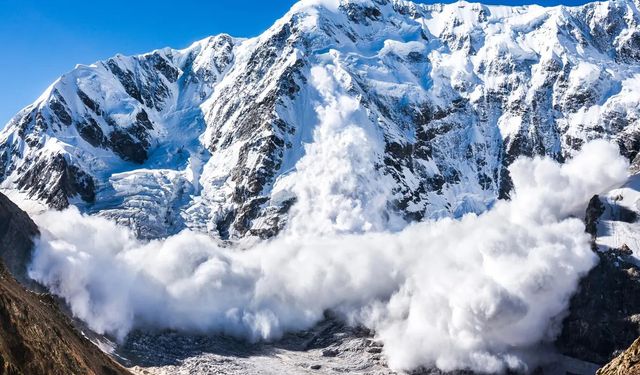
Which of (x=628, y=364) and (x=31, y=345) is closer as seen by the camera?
(x=628, y=364)

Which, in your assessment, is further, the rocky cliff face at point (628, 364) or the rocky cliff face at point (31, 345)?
the rocky cliff face at point (31, 345)

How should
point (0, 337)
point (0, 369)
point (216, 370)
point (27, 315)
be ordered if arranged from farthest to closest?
point (216, 370) → point (27, 315) → point (0, 337) → point (0, 369)

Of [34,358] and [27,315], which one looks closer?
[34,358]

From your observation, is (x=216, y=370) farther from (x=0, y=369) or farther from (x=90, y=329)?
(x=0, y=369)

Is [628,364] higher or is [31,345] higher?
[31,345]

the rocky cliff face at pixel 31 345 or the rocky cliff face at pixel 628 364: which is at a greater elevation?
the rocky cliff face at pixel 31 345

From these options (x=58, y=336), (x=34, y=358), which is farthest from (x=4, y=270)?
(x=34, y=358)

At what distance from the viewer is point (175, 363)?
195 metres

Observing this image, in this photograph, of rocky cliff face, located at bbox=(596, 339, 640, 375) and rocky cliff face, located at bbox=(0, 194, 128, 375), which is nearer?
rocky cliff face, located at bbox=(596, 339, 640, 375)

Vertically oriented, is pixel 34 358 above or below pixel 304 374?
below

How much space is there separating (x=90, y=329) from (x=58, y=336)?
113409mm

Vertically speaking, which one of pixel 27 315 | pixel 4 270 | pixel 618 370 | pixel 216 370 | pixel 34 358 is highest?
pixel 216 370

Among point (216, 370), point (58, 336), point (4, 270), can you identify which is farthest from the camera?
point (216, 370)

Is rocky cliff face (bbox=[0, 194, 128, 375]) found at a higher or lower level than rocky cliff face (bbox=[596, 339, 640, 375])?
higher
